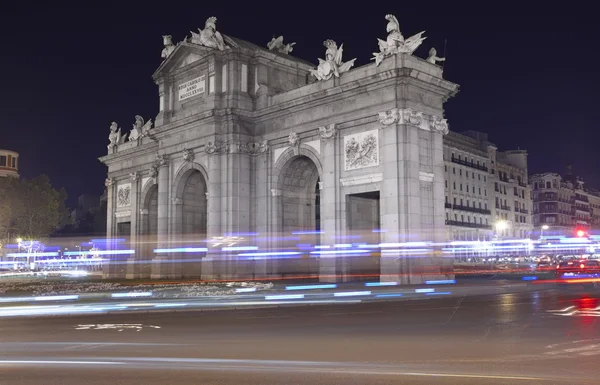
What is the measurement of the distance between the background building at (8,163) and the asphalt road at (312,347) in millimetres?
113692

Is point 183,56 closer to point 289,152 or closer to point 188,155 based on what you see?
point 188,155

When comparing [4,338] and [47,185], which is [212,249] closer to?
[4,338]

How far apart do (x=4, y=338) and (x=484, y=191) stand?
9645 cm

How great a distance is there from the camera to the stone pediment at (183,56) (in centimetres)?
4878

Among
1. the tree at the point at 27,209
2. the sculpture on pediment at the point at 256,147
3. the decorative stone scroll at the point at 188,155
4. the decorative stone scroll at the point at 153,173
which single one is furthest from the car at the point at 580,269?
the tree at the point at 27,209

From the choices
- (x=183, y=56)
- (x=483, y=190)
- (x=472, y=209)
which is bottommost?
(x=472, y=209)

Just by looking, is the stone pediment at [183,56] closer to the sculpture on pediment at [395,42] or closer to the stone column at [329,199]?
the stone column at [329,199]

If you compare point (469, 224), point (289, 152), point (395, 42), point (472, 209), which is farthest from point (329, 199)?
point (472, 209)

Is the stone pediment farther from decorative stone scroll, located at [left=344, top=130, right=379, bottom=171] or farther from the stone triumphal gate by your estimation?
decorative stone scroll, located at [left=344, top=130, right=379, bottom=171]

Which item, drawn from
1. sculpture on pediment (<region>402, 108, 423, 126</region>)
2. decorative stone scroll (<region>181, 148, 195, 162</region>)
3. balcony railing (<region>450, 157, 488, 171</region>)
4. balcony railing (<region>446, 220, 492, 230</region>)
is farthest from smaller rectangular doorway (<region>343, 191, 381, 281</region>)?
balcony railing (<region>450, 157, 488, 171</region>)

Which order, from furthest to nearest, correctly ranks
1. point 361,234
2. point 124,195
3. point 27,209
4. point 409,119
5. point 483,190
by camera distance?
point 483,190 → point 27,209 → point 124,195 → point 361,234 → point 409,119

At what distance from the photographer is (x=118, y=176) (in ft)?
213

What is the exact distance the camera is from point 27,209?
76.4 metres

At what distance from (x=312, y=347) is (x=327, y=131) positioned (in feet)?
93.9
